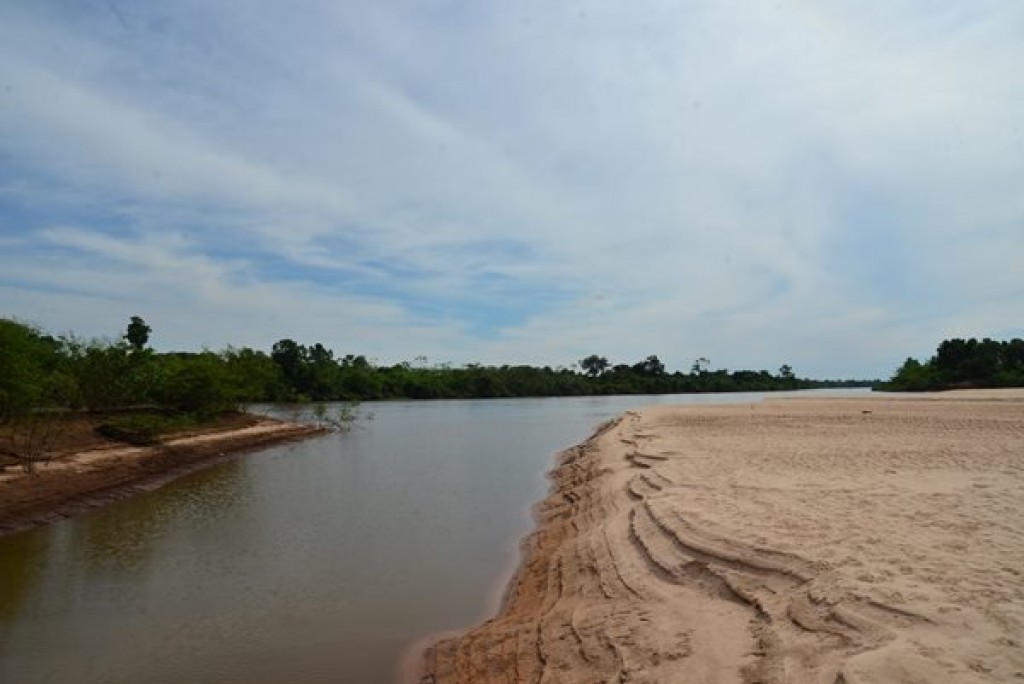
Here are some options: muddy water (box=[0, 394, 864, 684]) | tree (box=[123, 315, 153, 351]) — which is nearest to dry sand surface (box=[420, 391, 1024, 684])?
muddy water (box=[0, 394, 864, 684])

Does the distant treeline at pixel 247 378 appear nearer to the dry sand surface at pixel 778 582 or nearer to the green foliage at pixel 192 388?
the green foliage at pixel 192 388

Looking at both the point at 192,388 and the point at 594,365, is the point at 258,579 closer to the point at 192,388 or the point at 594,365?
the point at 192,388

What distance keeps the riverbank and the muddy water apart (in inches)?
41.0

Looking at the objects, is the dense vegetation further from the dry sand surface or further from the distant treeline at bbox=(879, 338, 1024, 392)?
the distant treeline at bbox=(879, 338, 1024, 392)

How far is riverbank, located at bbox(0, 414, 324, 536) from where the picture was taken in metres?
19.1

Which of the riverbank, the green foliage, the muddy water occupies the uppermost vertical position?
the green foliage

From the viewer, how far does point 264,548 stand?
15320 mm

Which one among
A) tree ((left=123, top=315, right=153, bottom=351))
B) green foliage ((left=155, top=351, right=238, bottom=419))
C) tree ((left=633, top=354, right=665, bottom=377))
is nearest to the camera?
green foliage ((left=155, top=351, right=238, bottom=419))

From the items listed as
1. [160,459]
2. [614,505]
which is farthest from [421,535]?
Result: [160,459]

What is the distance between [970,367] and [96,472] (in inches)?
3320

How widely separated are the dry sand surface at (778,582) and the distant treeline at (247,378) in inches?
787

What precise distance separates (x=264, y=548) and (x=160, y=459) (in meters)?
17.6

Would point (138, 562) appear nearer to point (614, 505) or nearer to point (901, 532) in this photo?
point (614, 505)

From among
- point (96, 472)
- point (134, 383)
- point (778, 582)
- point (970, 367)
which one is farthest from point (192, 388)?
point (970, 367)
